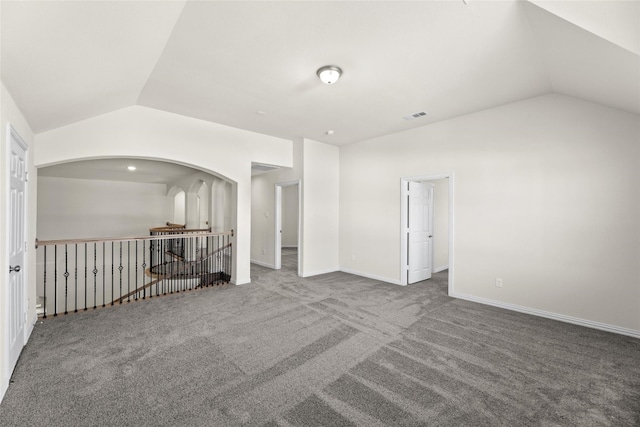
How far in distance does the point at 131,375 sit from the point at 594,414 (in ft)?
11.3

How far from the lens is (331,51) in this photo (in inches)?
101

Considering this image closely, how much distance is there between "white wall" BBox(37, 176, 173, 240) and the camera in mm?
8438

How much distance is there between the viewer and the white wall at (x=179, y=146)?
3525 millimetres

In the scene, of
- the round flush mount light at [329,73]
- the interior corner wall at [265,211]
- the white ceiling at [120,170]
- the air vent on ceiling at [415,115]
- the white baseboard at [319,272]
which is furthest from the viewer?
the white ceiling at [120,170]

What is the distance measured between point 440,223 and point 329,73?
5.00 meters

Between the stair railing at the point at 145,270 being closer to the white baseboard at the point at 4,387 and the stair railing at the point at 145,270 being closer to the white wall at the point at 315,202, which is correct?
the white wall at the point at 315,202

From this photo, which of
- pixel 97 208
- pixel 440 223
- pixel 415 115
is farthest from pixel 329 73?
pixel 97 208

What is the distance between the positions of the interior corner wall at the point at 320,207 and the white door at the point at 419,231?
170cm

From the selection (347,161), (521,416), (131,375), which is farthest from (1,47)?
(347,161)

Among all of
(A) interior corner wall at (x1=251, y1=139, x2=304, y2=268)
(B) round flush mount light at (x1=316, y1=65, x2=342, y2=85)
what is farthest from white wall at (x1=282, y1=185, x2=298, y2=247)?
(B) round flush mount light at (x1=316, y1=65, x2=342, y2=85)

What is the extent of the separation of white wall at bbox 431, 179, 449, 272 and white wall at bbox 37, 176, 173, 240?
9.43 metres

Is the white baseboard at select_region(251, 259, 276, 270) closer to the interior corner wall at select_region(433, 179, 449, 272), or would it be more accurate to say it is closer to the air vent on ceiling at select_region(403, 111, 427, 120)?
the interior corner wall at select_region(433, 179, 449, 272)

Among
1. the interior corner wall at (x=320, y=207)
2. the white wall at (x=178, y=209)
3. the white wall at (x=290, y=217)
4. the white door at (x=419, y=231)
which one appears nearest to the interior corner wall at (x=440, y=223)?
the white door at (x=419, y=231)

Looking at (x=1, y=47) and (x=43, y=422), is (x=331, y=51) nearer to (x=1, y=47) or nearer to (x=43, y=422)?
(x=1, y=47)
